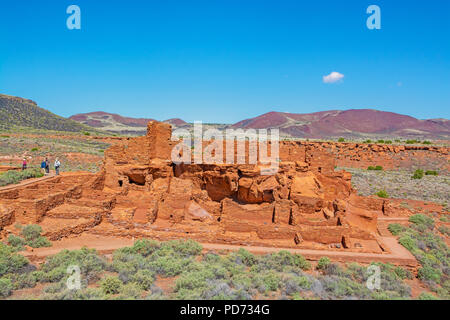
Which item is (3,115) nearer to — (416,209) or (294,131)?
(416,209)

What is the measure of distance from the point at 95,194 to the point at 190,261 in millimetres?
6021

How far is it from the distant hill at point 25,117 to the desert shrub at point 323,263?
49603 millimetres

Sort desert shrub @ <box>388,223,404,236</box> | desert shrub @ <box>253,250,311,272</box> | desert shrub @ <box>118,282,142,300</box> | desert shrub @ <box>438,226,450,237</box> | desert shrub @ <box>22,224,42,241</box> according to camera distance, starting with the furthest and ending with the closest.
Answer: desert shrub @ <box>438,226,450,237</box>
desert shrub @ <box>388,223,404,236</box>
desert shrub @ <box>22,224,42,241</box>
desert shrub @ <box>253,250,311,272</box>
desert shrub @ <box>118,282,142,300</box>

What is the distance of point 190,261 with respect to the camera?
27.1 feet

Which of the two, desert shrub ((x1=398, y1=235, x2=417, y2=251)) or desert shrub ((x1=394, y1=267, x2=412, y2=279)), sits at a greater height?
desert shrub ((x1=398, y1=235, x2=417, y2=251))

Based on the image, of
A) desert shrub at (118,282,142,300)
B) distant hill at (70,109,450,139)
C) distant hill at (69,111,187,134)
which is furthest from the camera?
distant hill at (69,111,187,134)

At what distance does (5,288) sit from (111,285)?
2295 millimetres

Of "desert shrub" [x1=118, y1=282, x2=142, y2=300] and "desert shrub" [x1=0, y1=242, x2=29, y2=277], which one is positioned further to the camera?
"desert shrub" [x1=0, y1=242, x2=29, y2=277]

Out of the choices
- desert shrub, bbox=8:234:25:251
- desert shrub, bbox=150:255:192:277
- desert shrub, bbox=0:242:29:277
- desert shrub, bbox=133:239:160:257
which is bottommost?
desert shrub, bbox=150:255:192:277

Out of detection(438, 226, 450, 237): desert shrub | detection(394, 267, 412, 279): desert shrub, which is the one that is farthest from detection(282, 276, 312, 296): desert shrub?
detection(438, 226, 450, 237): desert shrub

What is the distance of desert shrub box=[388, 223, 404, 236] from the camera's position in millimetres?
12227

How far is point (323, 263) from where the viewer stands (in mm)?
8664

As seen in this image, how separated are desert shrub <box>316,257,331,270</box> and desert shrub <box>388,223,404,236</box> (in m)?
5.46

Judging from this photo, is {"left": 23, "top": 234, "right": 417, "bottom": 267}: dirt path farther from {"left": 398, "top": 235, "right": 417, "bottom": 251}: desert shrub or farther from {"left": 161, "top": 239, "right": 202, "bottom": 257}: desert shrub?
{"left": 398, "top": 235, "right": 417, "bottom": 251}: desert shrub
